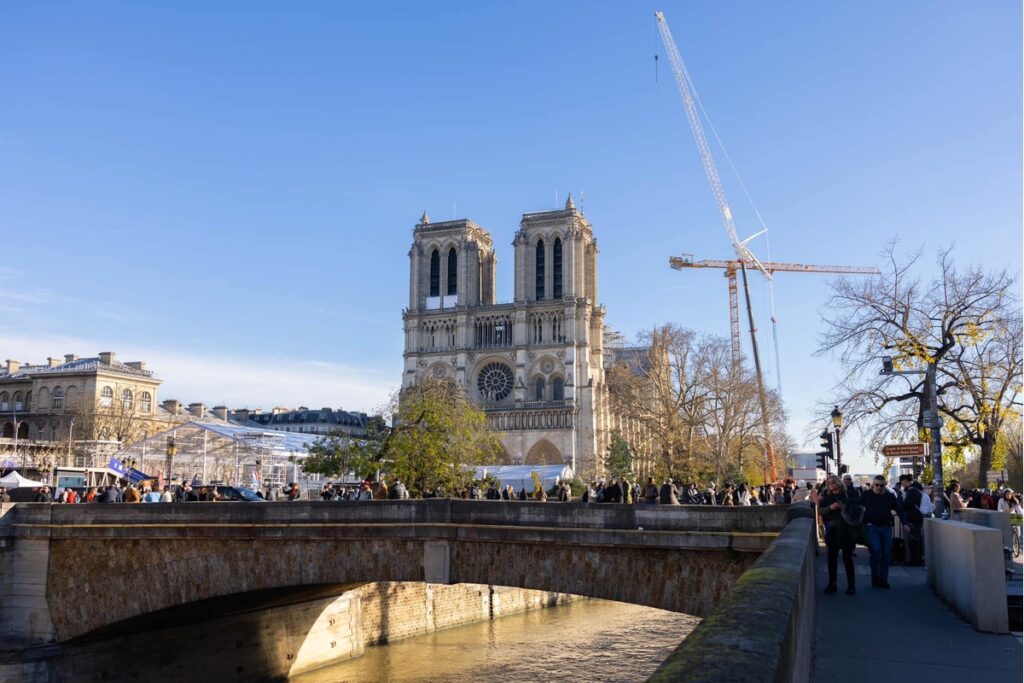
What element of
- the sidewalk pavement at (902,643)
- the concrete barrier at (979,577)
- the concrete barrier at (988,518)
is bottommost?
the sidewalk pavement at (902,643)

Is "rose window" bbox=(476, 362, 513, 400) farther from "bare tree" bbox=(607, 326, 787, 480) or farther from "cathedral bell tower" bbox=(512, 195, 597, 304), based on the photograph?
"bare tree" bbox=(607, 326, 787, 480)

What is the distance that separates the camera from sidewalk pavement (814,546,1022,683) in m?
7.32

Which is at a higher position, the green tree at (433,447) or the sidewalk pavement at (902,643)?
the green tree at (433,447)

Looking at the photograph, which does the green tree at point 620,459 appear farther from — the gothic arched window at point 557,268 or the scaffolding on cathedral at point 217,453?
the gothic arched window at point 557,268

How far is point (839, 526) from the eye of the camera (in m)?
12.2

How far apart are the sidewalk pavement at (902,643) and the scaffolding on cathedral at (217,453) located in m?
45.0

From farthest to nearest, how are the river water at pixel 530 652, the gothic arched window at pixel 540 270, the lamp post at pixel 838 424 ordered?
1. the gothic arched window at pixel 540 270
2. the river water at pixel 530 652
3. the lamp post at pixel 838 424

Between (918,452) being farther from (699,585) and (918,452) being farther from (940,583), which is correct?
(940,583)

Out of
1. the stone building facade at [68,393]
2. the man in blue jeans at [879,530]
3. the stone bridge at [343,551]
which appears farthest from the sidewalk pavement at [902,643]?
the stone building facade at [68,393]

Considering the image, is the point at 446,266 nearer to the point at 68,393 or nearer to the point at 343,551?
the point at 68,393

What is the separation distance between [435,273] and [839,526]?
96.8 metres

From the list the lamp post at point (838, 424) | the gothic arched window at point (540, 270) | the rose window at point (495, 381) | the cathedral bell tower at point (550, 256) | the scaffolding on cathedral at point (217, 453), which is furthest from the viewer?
the gothic arched window at point (540, 270)

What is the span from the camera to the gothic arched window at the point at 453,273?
106 meters

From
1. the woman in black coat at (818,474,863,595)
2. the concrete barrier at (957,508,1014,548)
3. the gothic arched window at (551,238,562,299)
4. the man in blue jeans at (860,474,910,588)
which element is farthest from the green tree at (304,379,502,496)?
the gothic arched window at (551,238,562,299)
